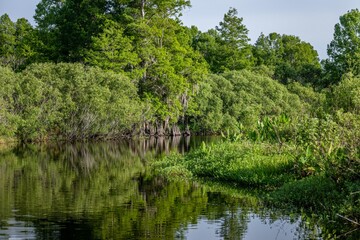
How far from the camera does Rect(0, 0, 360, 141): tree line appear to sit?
1775 inches

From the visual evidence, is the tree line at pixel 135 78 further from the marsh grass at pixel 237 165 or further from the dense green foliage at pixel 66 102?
the marsh grass at pixel 237 165

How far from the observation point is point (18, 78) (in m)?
44.0

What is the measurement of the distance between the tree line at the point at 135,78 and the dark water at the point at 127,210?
531 inches

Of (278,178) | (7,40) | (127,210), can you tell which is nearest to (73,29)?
(7,40)

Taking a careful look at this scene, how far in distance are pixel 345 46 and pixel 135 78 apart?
30040 millimetres

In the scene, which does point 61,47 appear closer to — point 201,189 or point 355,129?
point 201,189

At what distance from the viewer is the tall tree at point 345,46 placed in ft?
228


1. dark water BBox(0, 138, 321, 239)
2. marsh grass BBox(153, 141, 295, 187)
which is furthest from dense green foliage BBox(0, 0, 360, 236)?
dark water BBox(0, 138, 321, 239)

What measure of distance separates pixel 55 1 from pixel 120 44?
1664 cm

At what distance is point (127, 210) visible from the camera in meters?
16.0

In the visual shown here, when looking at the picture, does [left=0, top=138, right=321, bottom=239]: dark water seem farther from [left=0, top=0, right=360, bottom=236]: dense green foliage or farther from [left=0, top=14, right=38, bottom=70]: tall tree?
[left=0, top=14, right=38, bottom=70]: tall tree

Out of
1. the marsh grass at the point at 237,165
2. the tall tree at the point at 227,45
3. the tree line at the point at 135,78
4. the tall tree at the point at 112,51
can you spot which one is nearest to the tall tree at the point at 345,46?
the tree line at the point at 135,78

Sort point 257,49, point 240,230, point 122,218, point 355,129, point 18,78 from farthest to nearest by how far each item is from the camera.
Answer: point 257,49
point 18,78
point 355,129
point 122,218
point 240,230

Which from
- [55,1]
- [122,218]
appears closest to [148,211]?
[122,218]
